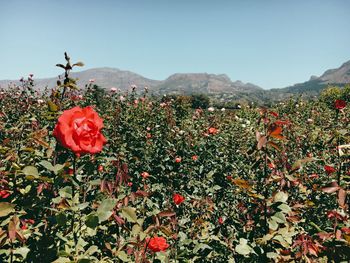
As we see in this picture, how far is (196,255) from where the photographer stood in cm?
207

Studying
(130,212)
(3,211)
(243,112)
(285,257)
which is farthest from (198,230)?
(243,112)

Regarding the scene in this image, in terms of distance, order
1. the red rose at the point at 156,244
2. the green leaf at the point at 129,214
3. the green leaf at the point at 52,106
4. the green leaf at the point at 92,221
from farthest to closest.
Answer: the red rose at the point at 156,244 < the green leaf at the point at 52,106 < the green leaf at the point at 129,214 < the green leaf at the point at 92,221

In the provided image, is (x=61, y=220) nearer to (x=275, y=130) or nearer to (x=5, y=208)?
(x=5, y=208)

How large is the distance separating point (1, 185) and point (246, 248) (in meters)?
1.35

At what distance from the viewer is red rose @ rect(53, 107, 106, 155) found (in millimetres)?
1179

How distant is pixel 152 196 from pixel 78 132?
2.35 m

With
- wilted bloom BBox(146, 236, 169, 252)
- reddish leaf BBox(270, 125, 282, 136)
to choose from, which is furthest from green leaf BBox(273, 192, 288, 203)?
wilted bloom BBox(146, 236, 169, 252)

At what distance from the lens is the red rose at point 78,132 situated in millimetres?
1179

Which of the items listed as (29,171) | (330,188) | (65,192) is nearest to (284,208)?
(330,188)

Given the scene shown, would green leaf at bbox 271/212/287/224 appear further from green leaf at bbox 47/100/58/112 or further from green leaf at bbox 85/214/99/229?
green leaf at bbox 47/100/58/112

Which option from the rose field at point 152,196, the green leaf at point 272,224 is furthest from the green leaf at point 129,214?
the green leaf at point 272,224

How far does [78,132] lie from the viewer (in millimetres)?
1192

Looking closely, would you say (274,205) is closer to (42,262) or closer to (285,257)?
(285,257)

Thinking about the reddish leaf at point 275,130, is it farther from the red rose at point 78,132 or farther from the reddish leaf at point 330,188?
the red rose at point 78,132
